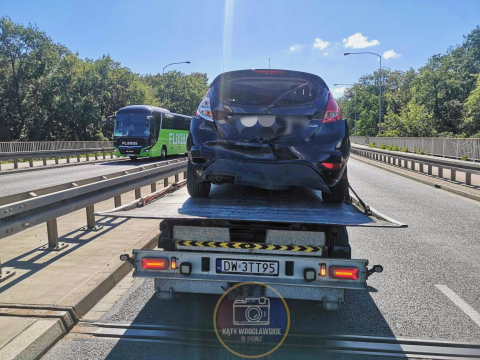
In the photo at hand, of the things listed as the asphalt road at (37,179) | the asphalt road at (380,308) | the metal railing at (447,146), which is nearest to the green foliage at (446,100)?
the metal railing at (447,146)

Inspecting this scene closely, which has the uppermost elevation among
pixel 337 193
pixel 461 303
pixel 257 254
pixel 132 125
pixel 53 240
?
pixel 132 125

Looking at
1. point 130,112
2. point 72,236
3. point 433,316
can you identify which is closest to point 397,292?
point 433,316

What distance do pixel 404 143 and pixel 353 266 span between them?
30.7 meters

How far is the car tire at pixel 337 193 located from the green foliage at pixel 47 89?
58.1 meters

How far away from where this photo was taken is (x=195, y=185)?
4719mm

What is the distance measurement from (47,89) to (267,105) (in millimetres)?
59386

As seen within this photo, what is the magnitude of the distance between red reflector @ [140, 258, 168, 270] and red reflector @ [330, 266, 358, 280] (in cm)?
135

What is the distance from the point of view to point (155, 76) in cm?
11612

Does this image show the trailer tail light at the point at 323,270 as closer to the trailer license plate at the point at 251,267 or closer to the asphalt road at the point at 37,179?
the trailer license plate at the point at 251,267

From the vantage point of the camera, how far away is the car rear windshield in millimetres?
4293

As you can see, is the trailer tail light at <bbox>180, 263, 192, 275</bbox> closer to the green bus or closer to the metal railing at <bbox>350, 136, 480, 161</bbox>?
the metal railing at <bbox>350, 136, 480, 161</bbox>

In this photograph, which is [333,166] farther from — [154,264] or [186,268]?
[154,264]

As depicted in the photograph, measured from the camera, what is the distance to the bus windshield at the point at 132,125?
25188 millimetres

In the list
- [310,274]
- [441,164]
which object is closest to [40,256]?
[310,274]
